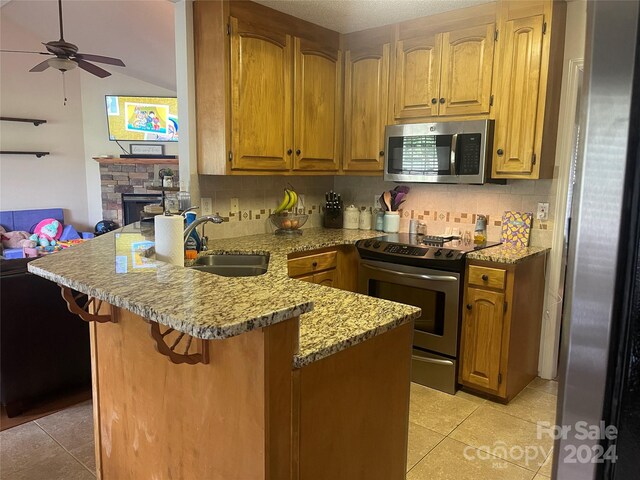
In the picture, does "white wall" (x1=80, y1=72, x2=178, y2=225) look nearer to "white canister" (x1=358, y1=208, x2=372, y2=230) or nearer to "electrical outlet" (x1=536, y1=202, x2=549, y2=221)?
"white canister" (x1=358, y1=208, x2=372, y2=230)

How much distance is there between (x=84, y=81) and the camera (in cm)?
744

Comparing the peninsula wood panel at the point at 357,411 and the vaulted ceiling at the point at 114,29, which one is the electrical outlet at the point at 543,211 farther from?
the vaulted ceiling at the point at 114,29

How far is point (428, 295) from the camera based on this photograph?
9.94 feet

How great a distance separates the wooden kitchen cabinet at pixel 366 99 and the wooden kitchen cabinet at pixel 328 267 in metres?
0.74

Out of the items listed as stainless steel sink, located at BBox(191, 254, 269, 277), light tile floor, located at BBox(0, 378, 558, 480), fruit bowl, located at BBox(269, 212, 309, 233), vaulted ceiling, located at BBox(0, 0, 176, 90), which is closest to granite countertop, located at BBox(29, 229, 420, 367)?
stainless steel sink, located at BBox(191, 254, 269, 277)

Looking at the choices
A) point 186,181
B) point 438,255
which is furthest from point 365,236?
point 186,181

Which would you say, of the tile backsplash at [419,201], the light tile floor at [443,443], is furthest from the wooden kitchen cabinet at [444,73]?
the light tile floor at [443,443]

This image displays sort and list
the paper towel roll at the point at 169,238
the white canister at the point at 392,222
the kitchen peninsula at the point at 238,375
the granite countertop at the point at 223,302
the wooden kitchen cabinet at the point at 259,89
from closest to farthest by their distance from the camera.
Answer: the granite countertop at the point at 223,302, the kitchen peninsula at the point at 238,375, the paper towel roll at the point at 169,238, the wooden kitchen cabinet at the point at 259,89, the white canister at the point at 392,222

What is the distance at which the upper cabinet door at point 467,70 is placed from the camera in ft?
9.76

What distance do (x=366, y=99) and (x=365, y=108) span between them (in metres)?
0.07

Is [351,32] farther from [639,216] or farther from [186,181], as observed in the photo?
[639,216]

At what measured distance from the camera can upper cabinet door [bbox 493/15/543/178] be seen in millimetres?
2797

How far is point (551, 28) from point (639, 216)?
9.28 ft

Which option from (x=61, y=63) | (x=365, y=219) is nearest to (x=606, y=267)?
(x=365, y=219)
